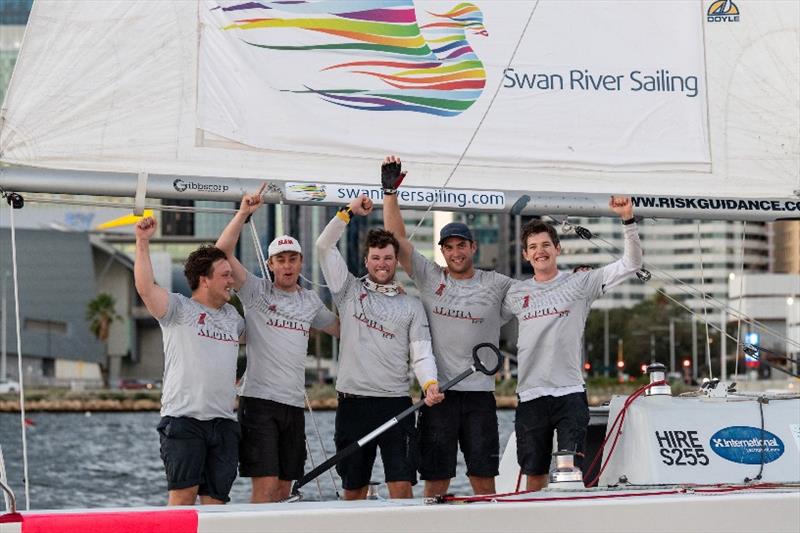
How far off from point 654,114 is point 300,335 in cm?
232

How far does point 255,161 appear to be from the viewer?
739 centimetres

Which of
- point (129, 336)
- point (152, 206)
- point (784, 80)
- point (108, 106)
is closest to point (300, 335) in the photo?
point (152, 206)

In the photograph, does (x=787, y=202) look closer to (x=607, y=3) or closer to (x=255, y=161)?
(x=607, y=3)

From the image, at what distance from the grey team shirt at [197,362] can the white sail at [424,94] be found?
0.94m

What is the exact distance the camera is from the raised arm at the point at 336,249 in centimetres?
699

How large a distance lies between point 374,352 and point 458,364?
447 mm

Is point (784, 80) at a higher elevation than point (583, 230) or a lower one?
higher

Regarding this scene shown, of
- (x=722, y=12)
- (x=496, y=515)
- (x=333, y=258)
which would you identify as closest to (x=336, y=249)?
(x=333, y=258)

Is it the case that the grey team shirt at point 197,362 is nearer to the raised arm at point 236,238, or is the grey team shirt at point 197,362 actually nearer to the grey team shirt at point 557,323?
the raised arm at point 236,238

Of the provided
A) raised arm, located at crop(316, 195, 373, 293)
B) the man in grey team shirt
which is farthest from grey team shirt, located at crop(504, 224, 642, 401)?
raised arm, located at crop(316, 195, 373, 293)

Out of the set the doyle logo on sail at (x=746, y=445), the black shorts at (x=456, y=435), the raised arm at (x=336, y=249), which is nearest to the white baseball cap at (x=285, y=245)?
the raised arm at (x=336, y=249)

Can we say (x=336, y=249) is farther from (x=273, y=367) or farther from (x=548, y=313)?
(x=548, y=313)

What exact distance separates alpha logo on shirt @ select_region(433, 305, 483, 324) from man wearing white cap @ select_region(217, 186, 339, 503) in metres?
0.60

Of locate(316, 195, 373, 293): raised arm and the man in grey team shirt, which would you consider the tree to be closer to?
locate(316, 195, 373, 293): raised arm
